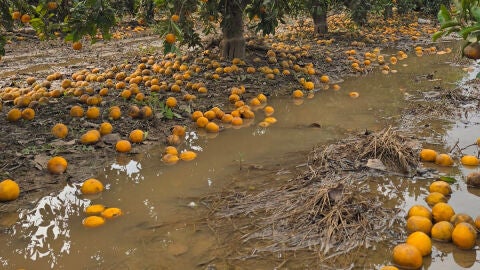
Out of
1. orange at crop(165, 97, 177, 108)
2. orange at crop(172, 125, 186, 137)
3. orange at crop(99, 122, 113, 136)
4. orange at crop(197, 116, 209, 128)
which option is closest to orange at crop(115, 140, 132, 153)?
orange at crop(99, 122, 113, 136)

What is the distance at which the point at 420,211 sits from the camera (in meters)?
3.14

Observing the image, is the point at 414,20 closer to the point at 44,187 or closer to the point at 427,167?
the point at 427,167

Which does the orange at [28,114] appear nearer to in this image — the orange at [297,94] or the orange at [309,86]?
the orange at [297,94]

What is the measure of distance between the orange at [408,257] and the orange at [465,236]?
1.18 feet

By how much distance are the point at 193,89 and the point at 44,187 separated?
12.2 feet

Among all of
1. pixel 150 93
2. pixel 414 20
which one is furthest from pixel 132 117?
pixel 414 20

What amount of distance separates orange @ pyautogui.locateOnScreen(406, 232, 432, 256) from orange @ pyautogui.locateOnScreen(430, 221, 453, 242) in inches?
5.5

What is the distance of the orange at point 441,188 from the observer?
3557 millimetres

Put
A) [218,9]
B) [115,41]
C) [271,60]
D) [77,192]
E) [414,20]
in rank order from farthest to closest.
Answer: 1. [414,20]
2. [115,41]
3. [271,60]
4. [218,9]
5. [77,192]

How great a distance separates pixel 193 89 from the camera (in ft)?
24.3

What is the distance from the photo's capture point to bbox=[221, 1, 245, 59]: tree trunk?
8.23 metres

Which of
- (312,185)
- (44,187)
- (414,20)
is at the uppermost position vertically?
(414,20)

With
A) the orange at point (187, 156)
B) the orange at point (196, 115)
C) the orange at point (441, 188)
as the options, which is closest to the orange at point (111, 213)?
the orange at point (187, 156)

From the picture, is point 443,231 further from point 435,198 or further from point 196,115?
point 196,115
